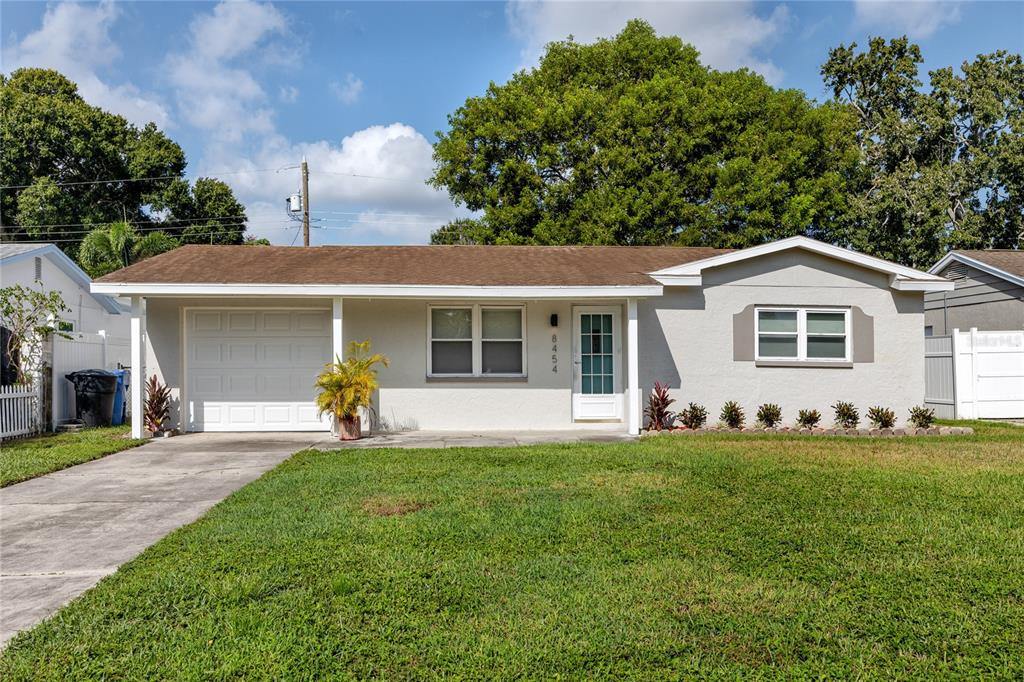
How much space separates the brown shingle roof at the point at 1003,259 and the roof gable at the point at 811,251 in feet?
18.5

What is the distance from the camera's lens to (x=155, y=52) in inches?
536

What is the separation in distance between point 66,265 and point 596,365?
1883 cm

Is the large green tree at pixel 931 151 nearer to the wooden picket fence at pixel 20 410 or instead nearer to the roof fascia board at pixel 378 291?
the roof fascia board at pixel 378 291

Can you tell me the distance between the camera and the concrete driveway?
460cm

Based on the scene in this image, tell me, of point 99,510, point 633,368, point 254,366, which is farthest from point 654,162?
point 99,510

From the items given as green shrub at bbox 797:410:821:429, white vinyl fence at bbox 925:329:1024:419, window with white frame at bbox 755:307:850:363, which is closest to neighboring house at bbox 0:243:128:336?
window with white frame at bbox 755:307:850:363

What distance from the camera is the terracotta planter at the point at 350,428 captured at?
457 inches

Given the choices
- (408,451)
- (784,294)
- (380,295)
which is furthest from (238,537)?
(784,294)

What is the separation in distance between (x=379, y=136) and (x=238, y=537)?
20.4 metres

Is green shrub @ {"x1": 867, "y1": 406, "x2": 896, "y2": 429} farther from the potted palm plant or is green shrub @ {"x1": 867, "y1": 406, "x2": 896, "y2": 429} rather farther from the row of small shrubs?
the potted palm plant

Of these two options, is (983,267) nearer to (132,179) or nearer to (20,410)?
(20,410)

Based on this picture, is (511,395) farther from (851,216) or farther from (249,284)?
(851,216)

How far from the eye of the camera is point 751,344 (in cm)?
1317

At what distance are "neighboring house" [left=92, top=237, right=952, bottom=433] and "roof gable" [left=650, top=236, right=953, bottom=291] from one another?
3 centimetres
